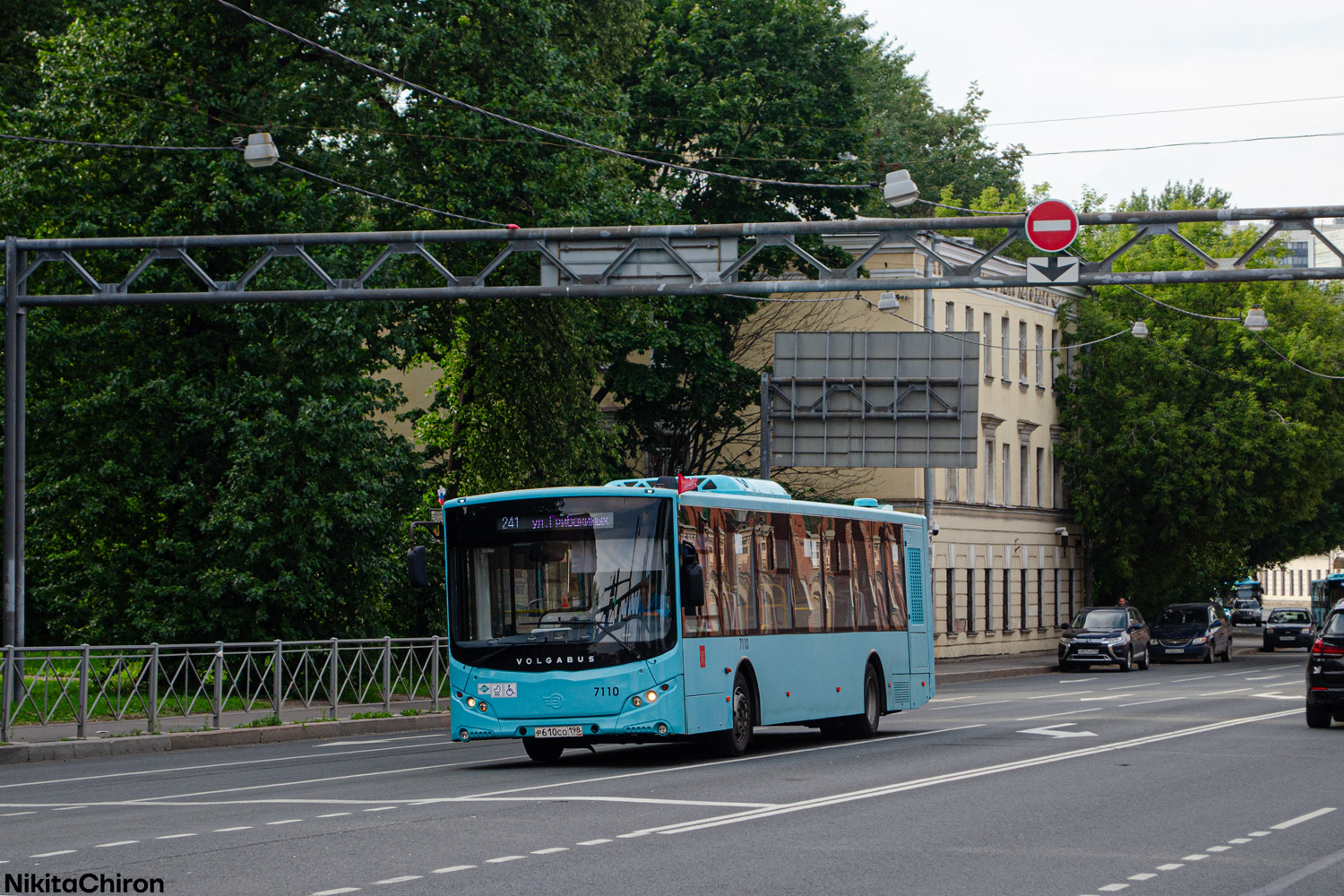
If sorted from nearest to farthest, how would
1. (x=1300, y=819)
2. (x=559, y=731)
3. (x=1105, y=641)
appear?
(x=1300, y=819) < (x=559, y=731) < (x=1105, y=641)

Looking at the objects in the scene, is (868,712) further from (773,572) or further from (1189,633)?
(1189,633)

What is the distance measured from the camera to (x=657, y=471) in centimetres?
4884

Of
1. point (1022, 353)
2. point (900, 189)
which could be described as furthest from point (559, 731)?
point (1022, 353)

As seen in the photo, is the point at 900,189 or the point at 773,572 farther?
Result: the point at 900,189

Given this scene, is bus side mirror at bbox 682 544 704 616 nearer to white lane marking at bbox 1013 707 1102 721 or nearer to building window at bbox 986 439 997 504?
white lane marking at bbox 1013 707 1102 721

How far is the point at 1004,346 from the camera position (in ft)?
197

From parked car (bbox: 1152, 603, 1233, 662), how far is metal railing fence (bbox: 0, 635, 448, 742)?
1245 inches

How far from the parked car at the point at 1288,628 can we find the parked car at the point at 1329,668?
45.8m

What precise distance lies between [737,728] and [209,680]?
8106mm

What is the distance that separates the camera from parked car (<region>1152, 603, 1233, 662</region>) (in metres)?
55.0

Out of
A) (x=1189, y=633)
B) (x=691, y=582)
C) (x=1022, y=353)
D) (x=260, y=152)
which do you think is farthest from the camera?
(x=1022, y=353)

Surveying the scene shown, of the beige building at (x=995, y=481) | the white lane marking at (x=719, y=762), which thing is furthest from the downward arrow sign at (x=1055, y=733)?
the beige building at (x=995, y=481)

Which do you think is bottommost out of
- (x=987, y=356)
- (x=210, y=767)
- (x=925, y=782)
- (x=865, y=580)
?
Answer: (x=210, y=767)

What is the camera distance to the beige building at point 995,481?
53375mm
